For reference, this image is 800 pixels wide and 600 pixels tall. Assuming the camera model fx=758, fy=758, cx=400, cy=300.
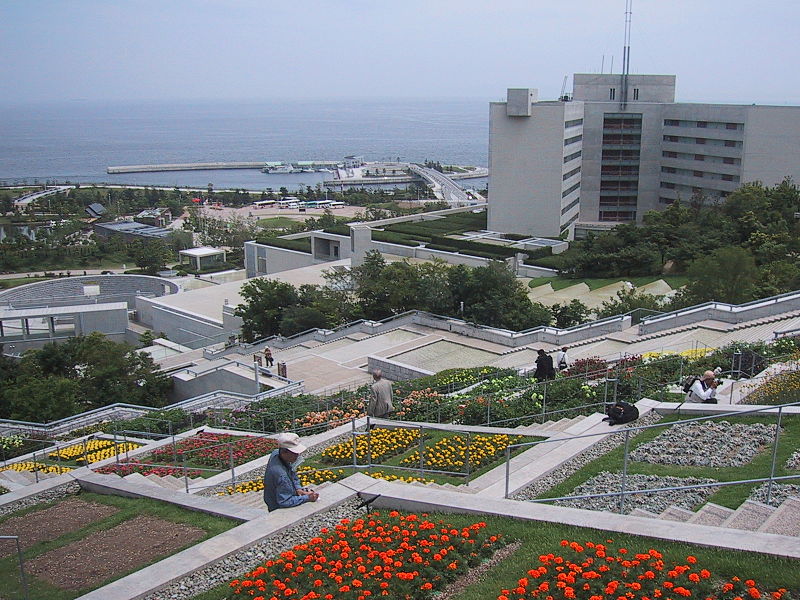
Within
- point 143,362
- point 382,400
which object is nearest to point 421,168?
point 143,362

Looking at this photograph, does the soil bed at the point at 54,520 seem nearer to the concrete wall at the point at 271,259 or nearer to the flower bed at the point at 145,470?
the flower bed at the point at 145,470

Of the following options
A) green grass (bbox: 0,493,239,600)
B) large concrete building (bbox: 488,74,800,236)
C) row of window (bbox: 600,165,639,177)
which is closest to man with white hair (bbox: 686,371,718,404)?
green grass (bbox: 0,493,239,600)

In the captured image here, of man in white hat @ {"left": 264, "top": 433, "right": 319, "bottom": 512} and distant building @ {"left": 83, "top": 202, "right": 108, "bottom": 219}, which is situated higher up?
man in white hat @ {"left": 264, "top": 433, "right": 319, "bottom": 512}

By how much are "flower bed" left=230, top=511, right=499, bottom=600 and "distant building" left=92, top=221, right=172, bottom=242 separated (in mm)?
77309

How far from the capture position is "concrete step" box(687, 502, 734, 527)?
8.38 metres

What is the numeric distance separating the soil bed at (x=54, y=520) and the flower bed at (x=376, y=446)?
4.15 meters

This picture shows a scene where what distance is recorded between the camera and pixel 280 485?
882 cm

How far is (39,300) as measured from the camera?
5066cm

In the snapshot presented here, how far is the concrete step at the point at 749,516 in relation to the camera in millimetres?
8010

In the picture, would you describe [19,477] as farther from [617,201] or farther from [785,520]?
[617,201]

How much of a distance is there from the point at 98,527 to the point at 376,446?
5.11m

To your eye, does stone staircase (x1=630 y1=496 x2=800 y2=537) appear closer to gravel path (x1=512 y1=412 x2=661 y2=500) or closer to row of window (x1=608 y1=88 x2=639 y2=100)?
gravel path (x1=512 y1=412 x2=661 y2=500)

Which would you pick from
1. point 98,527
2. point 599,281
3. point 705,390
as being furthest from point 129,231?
point 705,390

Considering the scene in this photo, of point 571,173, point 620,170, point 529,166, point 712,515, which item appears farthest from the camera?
point 620,170
